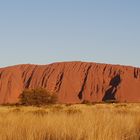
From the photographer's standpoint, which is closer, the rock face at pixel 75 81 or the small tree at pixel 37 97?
the small tree at pixel 37 97

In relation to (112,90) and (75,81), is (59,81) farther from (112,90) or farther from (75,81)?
(112,90)

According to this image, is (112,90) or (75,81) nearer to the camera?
(112,90)

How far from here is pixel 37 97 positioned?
2601 inches

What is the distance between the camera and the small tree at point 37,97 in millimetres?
64938

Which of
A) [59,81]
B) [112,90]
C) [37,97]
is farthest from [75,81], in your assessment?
[37,97]

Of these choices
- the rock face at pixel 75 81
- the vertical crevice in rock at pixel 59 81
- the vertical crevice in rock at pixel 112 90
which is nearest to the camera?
the vertical crevice in rock at pixel 112 90

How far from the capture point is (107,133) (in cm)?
655

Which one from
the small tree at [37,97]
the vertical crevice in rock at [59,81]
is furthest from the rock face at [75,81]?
the small tree at [37,97]

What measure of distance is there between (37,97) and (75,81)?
155 feet

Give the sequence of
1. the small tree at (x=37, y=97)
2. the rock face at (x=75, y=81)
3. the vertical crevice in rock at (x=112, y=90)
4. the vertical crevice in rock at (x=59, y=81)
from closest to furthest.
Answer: the small tree at (x=37, y=97), the vertical crevice in rock at (x=112, y=90), the rock face at (x=75, y=81), the vertical crevice in rock at (x=59, y=81)

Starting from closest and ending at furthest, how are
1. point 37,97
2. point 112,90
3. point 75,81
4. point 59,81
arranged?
point 37,97
point 112,90
point 75,81
point 59,81

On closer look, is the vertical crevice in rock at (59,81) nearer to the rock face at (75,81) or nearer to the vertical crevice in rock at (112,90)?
the rock face at (75,81)

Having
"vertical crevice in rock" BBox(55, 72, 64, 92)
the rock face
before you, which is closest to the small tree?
the rock face

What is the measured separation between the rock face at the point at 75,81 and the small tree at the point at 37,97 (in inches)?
1307
